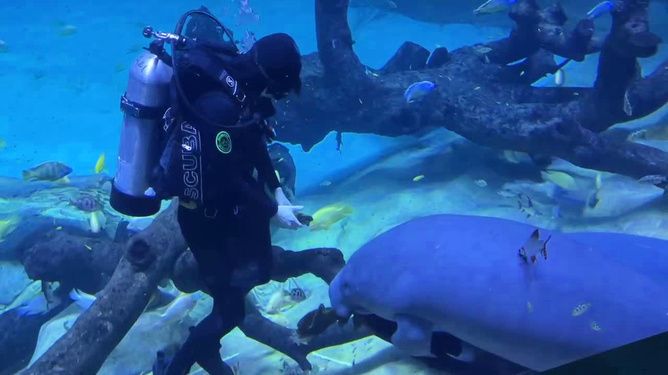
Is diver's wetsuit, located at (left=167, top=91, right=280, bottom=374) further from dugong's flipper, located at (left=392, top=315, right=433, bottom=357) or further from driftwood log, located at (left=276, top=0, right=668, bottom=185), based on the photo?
driftwood log, located at (left=276, top=0, right=668, bottom=185)

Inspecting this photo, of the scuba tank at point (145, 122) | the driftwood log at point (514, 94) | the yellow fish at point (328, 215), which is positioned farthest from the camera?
the driftwood log at point (514, 94)

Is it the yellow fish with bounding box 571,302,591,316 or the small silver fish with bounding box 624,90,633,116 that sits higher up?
the yellow fish with bounding box 571,302,591,316

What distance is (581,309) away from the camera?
2.76 metres

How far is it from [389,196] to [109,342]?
5.17m

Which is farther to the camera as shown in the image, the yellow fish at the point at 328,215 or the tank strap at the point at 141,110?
the yellow fish at the point at 328,215

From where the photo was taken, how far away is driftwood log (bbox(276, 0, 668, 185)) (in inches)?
293

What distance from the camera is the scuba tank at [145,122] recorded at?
343 centimetres

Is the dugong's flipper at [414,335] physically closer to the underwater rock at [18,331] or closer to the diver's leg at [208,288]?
the diver's leg at [208,288]

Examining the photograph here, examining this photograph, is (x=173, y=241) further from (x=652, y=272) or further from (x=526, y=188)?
(x=526, y=188)

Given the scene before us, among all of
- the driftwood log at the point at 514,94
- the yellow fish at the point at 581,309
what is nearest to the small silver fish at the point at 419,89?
the driftwood log at the point at 514,94

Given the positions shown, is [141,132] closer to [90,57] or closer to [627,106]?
[627,106]

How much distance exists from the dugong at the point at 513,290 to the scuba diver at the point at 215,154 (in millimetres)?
945

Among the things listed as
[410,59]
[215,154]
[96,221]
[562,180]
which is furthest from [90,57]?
[215,154]

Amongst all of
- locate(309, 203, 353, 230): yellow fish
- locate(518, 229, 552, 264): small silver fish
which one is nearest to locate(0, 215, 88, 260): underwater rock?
locate(309, 203, 353, 230): yellow fish
